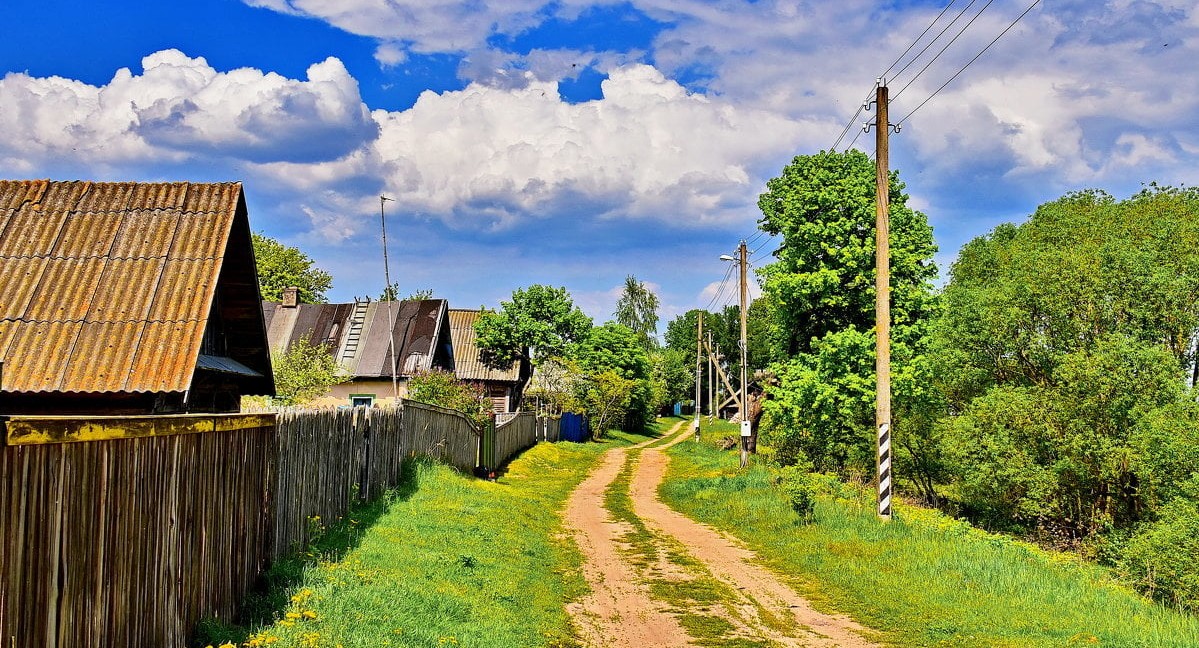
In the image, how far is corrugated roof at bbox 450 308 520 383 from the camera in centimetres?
5253

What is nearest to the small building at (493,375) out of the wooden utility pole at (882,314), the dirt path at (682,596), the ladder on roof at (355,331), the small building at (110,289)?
the ladder on roof at (355,331)

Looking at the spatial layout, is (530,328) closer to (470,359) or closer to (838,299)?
(470,359)

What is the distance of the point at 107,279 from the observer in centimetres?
1047

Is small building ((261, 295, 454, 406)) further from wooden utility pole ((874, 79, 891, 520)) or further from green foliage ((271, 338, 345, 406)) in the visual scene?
wooden utility pole ((874, 79, 891, 520))

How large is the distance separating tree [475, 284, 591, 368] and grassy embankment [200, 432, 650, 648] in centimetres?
3471

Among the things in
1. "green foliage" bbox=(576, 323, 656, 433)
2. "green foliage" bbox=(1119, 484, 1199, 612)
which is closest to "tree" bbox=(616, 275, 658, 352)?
"green foliage" bbox=(576, 323, 656, 433)

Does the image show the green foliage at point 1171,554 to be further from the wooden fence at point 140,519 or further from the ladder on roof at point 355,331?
the ladder on roof at point 355,331

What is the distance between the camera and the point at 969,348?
27.5 m

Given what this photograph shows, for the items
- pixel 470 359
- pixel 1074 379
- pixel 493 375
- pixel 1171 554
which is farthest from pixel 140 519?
pixel 470 359

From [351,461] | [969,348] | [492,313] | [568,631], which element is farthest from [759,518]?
[492,313]

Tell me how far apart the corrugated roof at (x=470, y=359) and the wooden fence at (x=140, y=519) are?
136 feet

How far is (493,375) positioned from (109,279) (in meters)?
42.3

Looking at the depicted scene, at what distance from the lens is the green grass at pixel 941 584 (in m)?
9.45

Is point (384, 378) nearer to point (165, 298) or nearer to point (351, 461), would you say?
point (351, 461)
